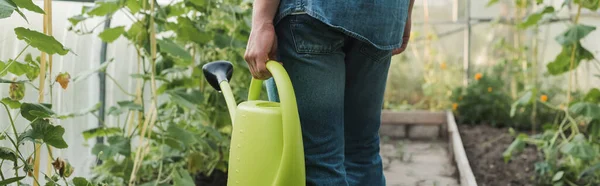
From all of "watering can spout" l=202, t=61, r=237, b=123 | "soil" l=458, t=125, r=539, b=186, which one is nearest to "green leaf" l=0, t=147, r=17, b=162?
"watering can spout" l=202, t=61, r=237, b=123

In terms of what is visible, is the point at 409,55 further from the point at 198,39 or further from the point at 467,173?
the point at 198,39

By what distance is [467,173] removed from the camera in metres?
2.82

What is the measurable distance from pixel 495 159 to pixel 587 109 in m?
1.09

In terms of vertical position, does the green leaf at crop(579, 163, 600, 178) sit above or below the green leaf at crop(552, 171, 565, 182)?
above

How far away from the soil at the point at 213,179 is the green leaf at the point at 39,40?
1356 millimetres

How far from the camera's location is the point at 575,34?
2.61 m

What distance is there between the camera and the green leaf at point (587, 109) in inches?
98.8

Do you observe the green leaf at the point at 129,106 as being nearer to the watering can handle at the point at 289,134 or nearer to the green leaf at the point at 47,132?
the green leaf at the point at 47,132

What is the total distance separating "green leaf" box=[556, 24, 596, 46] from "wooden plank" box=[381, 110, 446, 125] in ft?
7.14

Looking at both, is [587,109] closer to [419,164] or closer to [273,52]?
[419,164]

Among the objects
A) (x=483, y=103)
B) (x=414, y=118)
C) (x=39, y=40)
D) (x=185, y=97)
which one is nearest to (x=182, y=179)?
(x=185, y=97)

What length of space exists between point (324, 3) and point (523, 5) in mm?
3793

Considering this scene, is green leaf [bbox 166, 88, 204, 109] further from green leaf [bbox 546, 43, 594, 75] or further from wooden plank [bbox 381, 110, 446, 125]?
wooden plank [bbox 381, 110, 446, 125]

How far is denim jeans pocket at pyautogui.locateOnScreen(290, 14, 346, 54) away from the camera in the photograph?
1.34 m
